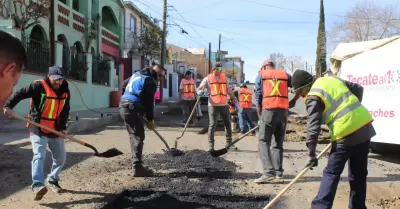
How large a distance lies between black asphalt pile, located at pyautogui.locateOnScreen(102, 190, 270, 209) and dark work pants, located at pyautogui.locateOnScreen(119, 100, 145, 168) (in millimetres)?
893

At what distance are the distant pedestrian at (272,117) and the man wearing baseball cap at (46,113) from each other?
2819mm

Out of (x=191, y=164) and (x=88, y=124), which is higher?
(x=88, y=124)

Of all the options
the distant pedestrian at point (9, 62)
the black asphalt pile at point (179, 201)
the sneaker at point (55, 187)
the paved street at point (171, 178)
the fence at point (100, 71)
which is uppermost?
the fence at point (100, 71)

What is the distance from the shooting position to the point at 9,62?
183cm

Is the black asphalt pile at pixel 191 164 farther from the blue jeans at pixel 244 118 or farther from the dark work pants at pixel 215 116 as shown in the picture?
the blue jeans at pixel 244 118

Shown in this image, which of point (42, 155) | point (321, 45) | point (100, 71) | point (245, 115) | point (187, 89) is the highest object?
point (321, 45)

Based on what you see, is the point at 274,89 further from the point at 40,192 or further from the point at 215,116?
the point at 40,192

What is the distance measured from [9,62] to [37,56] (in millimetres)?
13375

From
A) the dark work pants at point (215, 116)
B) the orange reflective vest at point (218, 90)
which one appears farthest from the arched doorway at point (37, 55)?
the dark work pants at point (215, 116)

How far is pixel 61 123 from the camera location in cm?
548

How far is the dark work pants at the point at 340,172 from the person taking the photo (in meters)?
4.18

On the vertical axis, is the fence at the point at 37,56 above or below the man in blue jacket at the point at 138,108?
above

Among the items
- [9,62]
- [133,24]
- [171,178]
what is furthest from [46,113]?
[133,24]

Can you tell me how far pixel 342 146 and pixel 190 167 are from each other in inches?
139
